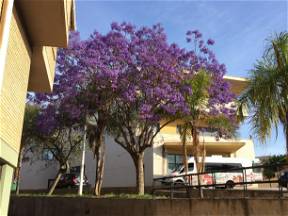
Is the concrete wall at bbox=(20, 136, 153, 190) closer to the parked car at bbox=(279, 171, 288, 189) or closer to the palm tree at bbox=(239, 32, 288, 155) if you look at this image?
the parked car at bbox=(279, 171, 288, 189)

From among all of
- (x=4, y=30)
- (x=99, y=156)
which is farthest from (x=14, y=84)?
(x=99, y=156)

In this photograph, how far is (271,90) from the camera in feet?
39.0

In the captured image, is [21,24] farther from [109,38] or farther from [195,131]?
[195,131]

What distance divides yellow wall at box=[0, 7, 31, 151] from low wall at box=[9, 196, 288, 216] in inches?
279

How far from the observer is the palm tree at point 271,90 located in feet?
38.7

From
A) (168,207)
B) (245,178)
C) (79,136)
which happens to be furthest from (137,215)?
(79,136)

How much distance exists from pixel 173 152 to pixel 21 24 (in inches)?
1133

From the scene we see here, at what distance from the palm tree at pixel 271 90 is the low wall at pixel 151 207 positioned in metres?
2.81

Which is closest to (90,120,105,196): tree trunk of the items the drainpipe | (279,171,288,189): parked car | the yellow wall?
(279,171,288,189): parked car

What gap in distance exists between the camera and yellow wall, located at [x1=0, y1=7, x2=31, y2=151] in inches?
344

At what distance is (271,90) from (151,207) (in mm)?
6720

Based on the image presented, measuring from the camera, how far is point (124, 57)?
19.4 metres

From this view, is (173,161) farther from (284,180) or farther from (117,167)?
(284,180)

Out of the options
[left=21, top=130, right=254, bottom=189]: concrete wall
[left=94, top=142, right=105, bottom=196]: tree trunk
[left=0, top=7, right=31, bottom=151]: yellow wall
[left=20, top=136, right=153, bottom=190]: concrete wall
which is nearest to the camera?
[left=0, top=7, right=31, bottom=151]: yellow wall
